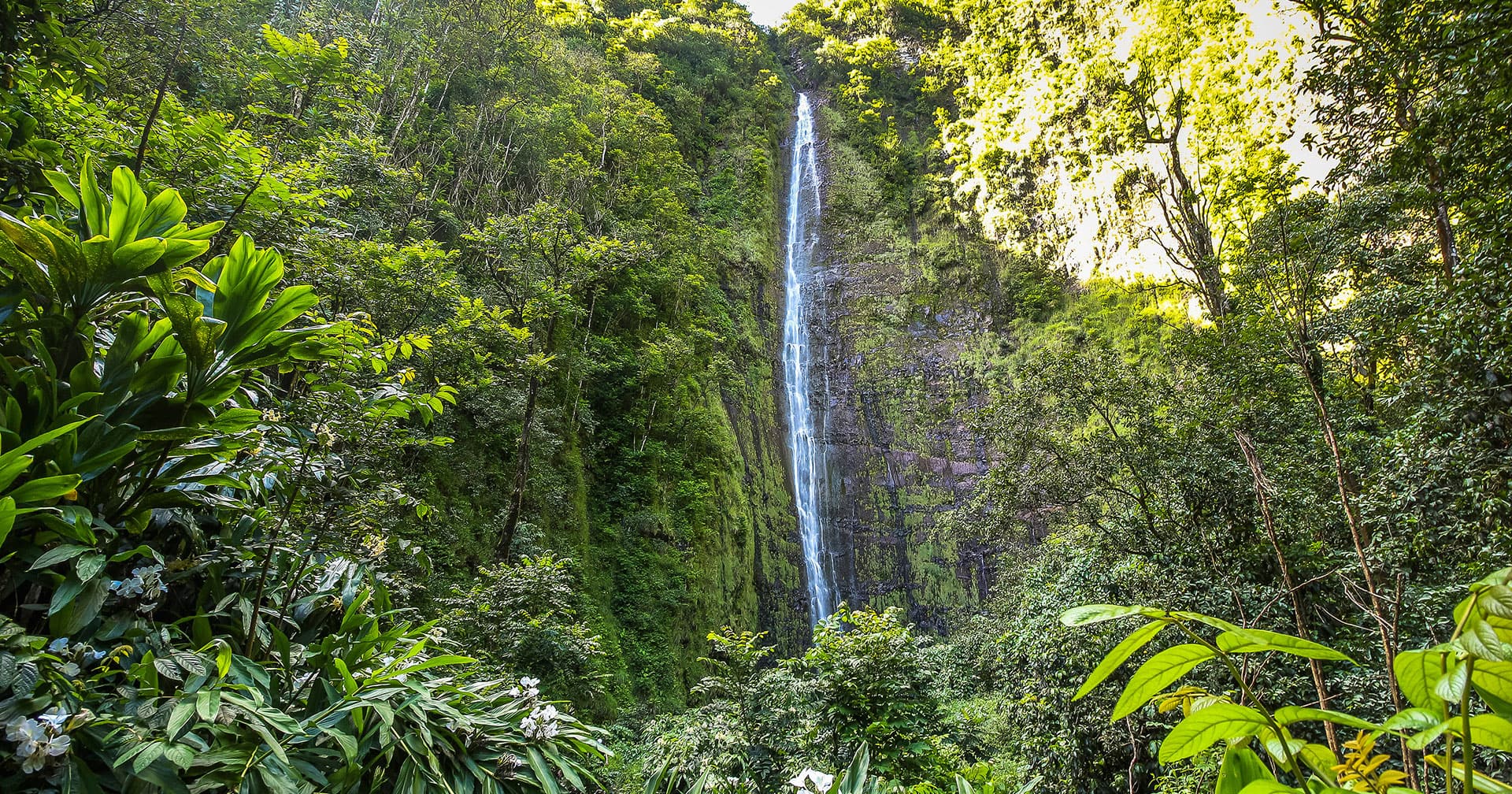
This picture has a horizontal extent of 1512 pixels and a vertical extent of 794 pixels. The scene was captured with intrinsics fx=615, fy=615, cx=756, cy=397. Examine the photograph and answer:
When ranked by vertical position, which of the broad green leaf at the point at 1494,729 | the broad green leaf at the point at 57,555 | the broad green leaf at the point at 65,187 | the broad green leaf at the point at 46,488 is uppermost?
the broad green leaf at the point at 65,187

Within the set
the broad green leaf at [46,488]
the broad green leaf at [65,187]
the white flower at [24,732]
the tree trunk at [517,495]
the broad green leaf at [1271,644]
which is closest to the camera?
the broad green leaf at [1271,644]

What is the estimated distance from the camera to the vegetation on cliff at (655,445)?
163cm

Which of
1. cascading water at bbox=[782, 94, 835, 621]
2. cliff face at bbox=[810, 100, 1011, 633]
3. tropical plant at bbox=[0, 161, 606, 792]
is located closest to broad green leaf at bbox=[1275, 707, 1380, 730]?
tropical plant at bbox=[0, 161, 606, 792]

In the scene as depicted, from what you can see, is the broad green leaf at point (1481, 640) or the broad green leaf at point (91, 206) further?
the broad green leaf at point (91, 206)

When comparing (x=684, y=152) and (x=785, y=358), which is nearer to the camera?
(x=785, y=358)

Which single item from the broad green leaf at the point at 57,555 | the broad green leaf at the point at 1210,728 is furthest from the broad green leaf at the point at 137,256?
the broad green leaf at the point at 1210,728

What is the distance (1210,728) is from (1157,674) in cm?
8

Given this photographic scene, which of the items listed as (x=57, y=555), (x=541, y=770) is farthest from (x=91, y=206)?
(x=541, y=770)

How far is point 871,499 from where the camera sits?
17.1 m

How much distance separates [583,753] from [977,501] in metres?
6.23

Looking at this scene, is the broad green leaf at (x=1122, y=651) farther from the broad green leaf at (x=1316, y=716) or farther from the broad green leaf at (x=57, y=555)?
the broad green leaf at (x=57, y=555)

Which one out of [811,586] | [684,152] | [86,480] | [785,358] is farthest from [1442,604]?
[684,152]

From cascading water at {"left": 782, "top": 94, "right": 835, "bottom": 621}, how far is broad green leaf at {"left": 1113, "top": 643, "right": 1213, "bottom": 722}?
14.2 m

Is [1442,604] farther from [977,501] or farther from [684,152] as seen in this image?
[684,152]
